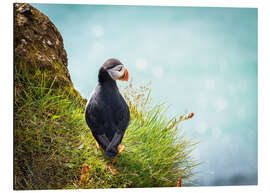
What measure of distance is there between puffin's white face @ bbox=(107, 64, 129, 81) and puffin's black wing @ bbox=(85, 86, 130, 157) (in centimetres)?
13

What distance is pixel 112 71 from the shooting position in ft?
9.42

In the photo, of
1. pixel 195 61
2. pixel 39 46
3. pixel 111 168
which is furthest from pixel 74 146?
pixel 195 61

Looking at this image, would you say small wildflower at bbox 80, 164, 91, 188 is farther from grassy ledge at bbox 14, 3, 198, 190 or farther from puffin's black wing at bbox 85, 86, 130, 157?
puffin's black wing at bbox 85, 86, 130, 157

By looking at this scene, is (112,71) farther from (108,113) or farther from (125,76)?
(108,113)

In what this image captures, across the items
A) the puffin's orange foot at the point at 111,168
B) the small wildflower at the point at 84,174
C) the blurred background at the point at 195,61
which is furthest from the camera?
the blurred background at the point at 195,61

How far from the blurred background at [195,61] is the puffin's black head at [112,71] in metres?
0.09

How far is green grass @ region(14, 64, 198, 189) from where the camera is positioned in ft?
9.02

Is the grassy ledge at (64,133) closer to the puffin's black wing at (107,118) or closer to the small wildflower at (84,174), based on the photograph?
the small wildflower at (84,174)

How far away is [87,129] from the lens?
2895 millimetres

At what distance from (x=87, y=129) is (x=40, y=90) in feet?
1.75

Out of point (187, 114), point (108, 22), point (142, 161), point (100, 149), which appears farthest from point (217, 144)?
point (108, 22)

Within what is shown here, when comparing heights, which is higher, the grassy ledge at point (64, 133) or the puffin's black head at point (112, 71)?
the puffin's black head at point (112, 71)

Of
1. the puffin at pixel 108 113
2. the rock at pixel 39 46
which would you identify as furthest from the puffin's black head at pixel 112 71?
the rock at pixel 39 46

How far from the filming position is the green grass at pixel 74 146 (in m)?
2.75
